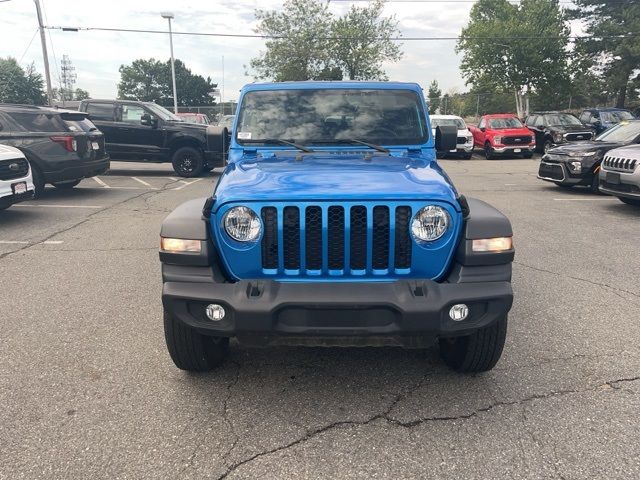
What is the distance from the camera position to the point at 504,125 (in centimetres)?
2058

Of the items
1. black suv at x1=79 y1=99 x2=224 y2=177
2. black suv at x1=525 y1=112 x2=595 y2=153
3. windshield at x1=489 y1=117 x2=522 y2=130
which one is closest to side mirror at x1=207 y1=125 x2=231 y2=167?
black suv at x1=79 y1=99 x2=224 y2=177

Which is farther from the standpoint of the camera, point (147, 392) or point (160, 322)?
point (160, 322)

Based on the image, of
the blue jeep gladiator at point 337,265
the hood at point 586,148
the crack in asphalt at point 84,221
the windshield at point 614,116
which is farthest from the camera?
the windshield at point 614,116

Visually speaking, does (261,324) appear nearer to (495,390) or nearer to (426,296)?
(426,296)

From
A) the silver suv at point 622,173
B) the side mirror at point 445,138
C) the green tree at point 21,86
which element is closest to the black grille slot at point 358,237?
the side mirror at point 445,138

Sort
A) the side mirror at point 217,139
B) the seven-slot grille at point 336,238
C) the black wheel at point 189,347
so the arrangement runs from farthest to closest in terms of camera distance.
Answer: the side mirror at point 217,139 < the black wheel at point 189,347 < the seven-slot grille at point 336,238

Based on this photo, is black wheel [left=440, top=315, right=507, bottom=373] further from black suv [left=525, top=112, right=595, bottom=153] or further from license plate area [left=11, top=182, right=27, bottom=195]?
black suv [left=525, top=112, right=595, bottom=153]

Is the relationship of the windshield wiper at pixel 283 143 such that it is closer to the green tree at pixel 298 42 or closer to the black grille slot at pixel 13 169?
the black grille slot at pixel 13 169

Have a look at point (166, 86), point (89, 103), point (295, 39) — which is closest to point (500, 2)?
point (295, 39)

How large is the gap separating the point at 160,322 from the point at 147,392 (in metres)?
1.12

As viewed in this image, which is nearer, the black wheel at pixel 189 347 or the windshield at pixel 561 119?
the black wheel at pixel 189 347

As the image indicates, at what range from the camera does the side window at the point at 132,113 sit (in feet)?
45.0

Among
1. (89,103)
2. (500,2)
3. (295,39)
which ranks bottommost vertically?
(89,103)

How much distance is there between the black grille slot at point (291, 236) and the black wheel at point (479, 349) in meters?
1.14
